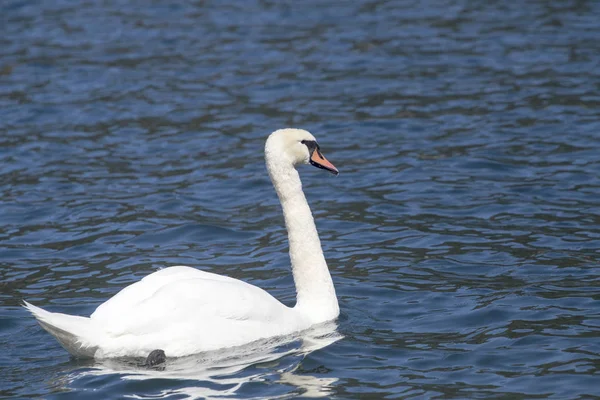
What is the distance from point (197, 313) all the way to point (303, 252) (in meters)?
1.32

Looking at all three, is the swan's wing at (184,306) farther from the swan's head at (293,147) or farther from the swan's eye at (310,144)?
the swan's eye at (310,144)

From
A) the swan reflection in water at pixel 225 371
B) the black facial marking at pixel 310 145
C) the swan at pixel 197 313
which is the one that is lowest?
the swan reflection in water at pixel 225 371

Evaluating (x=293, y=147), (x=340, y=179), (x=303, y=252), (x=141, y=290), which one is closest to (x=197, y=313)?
(x=141, y=290)

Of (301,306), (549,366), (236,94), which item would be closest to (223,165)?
(236,94)

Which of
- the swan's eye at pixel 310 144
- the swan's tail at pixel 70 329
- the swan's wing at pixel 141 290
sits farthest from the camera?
the swan's eye at pixel 310 144

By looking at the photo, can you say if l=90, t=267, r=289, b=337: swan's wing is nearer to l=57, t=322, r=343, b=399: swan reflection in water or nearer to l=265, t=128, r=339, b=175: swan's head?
l=57, t=322, r=343, b=399: swan reflection in water

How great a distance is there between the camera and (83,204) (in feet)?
39.3

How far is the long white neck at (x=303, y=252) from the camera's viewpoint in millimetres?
8547

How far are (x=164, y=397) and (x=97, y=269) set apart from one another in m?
3.43

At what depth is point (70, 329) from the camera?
23.9 feet

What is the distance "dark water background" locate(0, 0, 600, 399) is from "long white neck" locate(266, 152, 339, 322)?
0.83ft

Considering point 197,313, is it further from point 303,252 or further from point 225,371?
point 303,252

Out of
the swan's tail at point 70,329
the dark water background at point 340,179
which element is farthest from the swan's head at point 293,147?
the swan's tail at point 70,329

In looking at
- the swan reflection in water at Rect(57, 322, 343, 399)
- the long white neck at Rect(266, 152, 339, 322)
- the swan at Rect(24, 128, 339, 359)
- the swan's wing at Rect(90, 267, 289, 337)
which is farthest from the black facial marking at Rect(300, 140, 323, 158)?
the swan reflection in water at Rect(57, 322, 343, 399)
